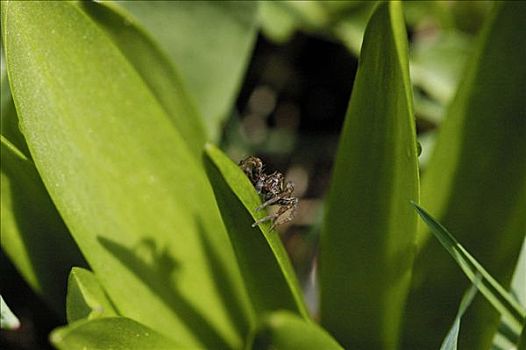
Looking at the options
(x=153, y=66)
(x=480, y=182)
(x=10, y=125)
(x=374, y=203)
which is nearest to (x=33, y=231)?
(x=10, y=125)

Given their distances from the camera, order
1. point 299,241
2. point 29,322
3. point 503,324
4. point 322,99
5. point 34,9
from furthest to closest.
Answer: point 322,99 → point 299,241 → point 29,322 → point 503,324 → point 34,9

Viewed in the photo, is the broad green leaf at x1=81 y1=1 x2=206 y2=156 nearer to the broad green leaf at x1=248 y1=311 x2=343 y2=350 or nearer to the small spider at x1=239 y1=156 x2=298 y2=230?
the small spider at x1=239 y1=156 x2=298 y2=230

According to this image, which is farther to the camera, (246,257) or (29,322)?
(29,322)

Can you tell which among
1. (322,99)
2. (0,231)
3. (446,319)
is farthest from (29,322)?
(322,99)

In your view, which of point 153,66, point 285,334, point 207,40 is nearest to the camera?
point 285,334

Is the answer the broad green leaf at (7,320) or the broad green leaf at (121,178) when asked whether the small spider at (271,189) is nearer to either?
the broad green leaf at (121,178)

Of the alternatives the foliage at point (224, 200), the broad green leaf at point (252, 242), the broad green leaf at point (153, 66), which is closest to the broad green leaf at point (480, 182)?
the foliage at point (224, 200)

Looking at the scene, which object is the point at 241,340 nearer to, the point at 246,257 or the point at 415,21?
the point at 246,257

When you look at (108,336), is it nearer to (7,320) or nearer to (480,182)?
(7,320)
